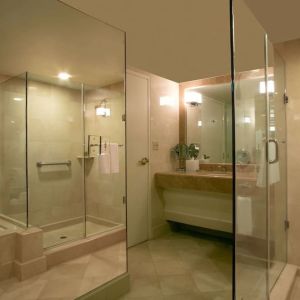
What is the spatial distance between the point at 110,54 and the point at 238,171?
76.2 inches

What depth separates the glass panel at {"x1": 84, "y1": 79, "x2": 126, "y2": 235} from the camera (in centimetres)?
280

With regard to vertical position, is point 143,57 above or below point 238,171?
above

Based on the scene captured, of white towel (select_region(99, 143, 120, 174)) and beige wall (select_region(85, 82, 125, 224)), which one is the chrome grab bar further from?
white towel (select_region(99, 143, 120, 174))

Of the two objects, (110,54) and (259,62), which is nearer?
(259,62)

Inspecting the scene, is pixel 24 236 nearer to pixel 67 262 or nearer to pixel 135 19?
pixel 67 262

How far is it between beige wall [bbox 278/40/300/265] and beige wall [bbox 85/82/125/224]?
163 cm

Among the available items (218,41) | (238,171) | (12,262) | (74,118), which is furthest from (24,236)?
(218,41)

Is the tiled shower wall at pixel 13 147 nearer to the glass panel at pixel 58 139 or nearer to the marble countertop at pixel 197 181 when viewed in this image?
the glass panel at pixel 58 139

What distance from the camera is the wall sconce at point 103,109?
3102 millimetres

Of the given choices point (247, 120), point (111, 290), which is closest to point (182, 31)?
point (247, 120)

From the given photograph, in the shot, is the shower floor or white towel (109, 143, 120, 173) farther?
the shower floor

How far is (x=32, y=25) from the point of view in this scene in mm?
1966

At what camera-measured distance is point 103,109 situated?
10.5ft

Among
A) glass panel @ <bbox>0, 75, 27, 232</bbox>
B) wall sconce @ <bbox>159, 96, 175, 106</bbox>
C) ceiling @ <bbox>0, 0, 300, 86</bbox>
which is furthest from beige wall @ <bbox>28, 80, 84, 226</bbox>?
wall sconce @ <bbox>159, 96, 175, 106</bbox>
